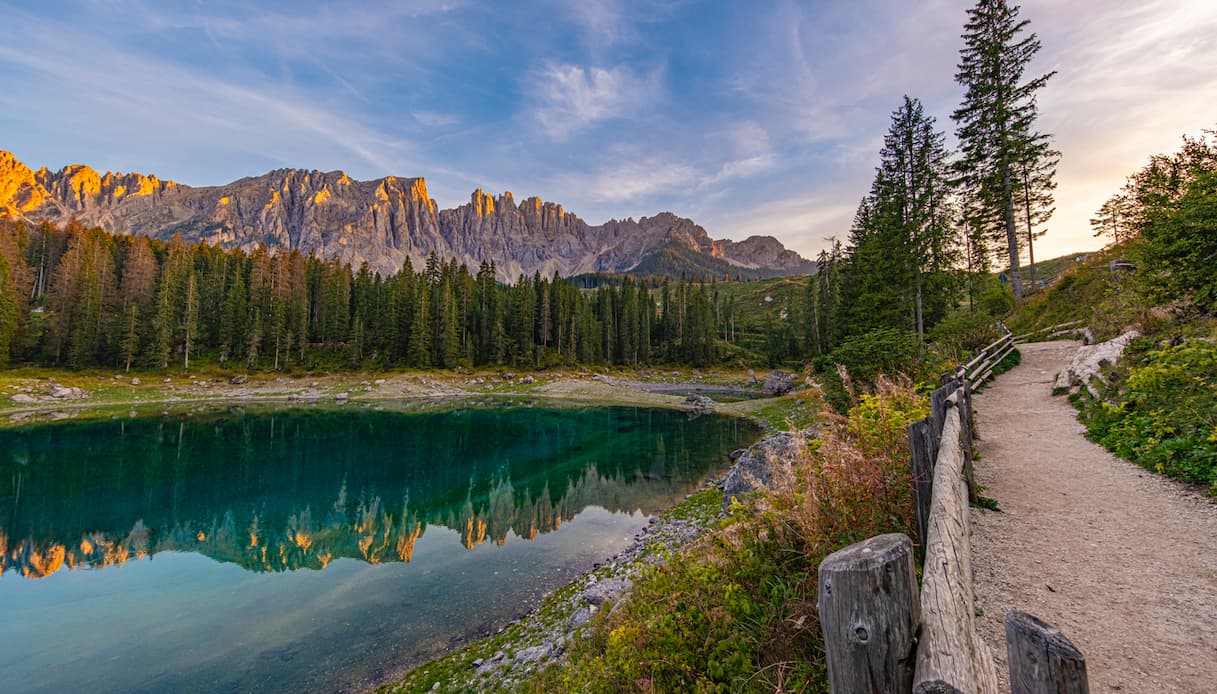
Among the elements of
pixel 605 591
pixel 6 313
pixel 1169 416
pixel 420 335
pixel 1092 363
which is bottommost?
pixel 605 591

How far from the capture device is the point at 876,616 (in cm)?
215

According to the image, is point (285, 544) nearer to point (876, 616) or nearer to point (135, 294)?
point (876, 616)

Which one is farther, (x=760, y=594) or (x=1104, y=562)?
(x=1104, y=562)

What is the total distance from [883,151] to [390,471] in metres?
38.5

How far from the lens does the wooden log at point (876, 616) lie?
212 cm

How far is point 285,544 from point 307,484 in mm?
8236

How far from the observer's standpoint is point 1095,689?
3.70m

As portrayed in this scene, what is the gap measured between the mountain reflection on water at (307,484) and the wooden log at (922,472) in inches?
575

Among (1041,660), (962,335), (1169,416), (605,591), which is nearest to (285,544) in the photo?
(605,591)

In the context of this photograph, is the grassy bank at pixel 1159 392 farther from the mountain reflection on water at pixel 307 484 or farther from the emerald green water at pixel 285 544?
the mountain reflection on water at pixel 307 484

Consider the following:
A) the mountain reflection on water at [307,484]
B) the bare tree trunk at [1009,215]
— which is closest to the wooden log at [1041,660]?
the mountain reflection on water at [307,484]

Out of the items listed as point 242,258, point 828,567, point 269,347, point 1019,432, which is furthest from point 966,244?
point 242,258

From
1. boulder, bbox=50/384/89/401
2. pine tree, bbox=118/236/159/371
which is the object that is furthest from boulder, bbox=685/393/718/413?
pine tree, bbox=118/236/159/371

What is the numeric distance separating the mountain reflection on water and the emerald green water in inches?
4.7
